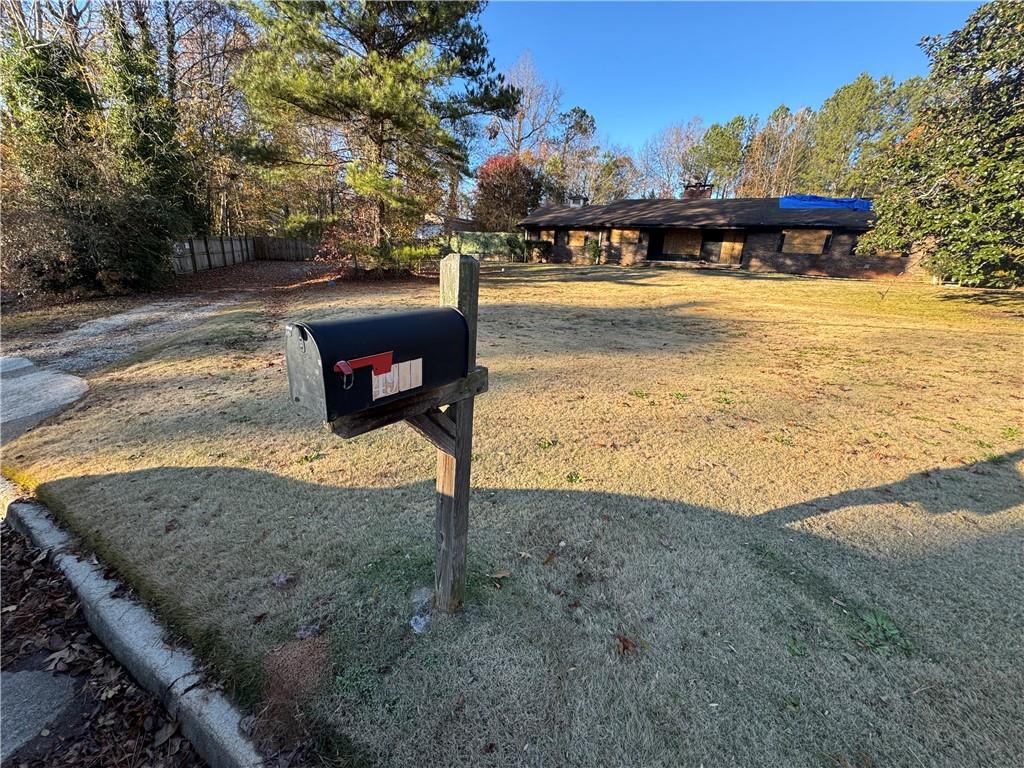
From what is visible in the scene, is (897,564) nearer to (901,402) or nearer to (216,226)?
(901,402)

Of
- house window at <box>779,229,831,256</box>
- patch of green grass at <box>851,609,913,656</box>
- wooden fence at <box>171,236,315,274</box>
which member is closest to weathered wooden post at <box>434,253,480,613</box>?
patch of green grass at <box>851,609,913,656</box>

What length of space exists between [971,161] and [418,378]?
11737mm

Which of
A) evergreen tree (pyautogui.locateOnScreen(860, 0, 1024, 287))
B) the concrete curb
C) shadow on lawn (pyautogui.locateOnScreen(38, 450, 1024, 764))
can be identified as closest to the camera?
the concrete curb

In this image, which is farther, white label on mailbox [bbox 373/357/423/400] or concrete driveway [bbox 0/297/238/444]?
concrete driveway [bbox 0/297/238/444]

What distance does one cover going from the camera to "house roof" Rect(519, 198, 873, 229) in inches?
717

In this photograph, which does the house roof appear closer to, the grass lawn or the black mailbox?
the grass lawn

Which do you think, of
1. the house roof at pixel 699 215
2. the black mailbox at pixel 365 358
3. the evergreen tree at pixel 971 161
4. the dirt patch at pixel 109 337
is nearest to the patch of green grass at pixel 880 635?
the black mailbox at pixel 365 358

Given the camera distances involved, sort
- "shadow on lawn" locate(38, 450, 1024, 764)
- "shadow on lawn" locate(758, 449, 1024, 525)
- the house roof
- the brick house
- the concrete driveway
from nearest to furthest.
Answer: "shadow on lawn" locate(38, 450, 1024, 764) < "shadow on lawn" locate(758, 449, 1024, 525) < the concrete driveway < the brick house < the house roof

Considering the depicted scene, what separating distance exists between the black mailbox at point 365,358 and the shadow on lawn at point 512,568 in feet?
3.82

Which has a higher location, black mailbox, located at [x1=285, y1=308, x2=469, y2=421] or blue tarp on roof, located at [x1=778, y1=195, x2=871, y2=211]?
blue tarp on roof, located at [x1=778, y1=195, x2=871, y2=211]

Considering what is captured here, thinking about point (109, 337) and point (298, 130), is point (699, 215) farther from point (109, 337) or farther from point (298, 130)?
point (109, 337)

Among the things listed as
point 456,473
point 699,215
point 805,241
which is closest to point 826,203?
point 805,241

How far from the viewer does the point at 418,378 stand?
1.32 meters

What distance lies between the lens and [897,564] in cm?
227
